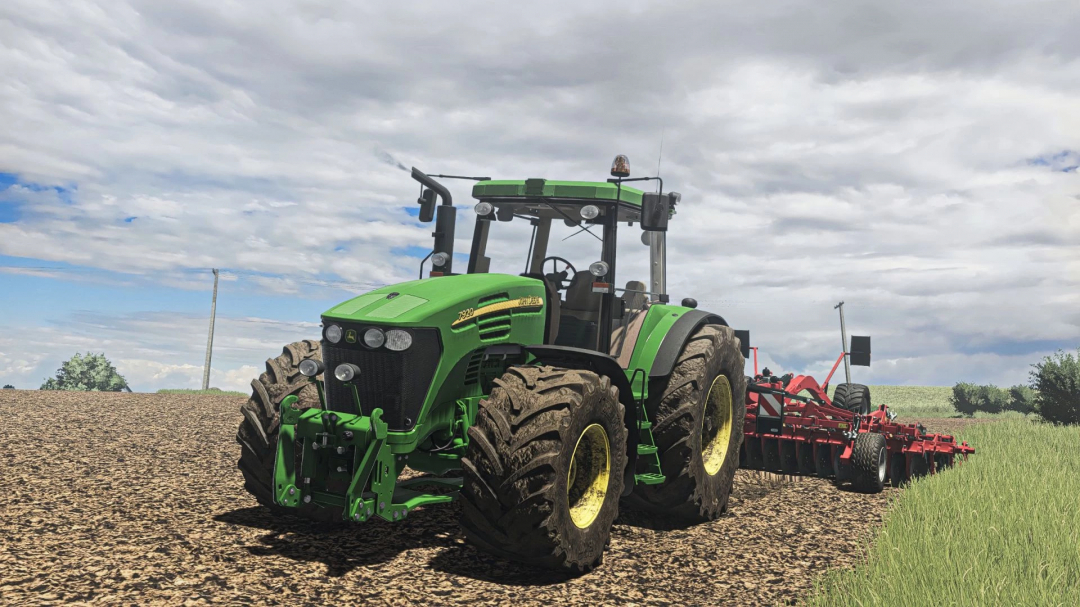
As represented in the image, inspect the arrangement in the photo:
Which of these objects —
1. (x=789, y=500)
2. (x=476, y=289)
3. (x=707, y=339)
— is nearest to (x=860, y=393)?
(x=789, y=500)

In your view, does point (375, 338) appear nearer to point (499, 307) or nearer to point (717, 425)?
point (499, 307)

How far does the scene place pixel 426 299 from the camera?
6.27m

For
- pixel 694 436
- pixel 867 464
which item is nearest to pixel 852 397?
pixel 867 464

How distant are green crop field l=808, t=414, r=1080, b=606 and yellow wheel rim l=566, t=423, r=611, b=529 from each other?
164 centimetres

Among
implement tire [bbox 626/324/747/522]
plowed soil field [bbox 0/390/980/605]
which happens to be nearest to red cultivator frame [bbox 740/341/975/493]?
plowed soil field [bbox 0/390/980/605]

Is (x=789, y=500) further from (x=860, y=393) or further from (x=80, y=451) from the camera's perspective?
(x=80, y=451)

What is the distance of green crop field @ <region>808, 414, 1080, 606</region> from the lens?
5.14 m

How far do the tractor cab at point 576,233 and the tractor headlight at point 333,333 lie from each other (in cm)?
192

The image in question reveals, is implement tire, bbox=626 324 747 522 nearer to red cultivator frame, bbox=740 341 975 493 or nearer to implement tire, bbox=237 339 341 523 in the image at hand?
red cultivator frame, bbox=740 341 975 493

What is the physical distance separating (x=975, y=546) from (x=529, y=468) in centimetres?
341

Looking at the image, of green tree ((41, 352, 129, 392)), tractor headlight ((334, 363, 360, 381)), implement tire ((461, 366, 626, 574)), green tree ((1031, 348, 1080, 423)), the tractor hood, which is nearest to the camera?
implement tire ((461, 366, 626, 574))

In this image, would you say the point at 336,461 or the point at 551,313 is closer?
the point at 336,461

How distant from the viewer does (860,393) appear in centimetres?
1345

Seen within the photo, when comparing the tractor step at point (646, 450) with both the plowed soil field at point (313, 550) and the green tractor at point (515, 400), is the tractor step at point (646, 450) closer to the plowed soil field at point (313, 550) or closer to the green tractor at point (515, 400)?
the green tractor at point (515, 400)
